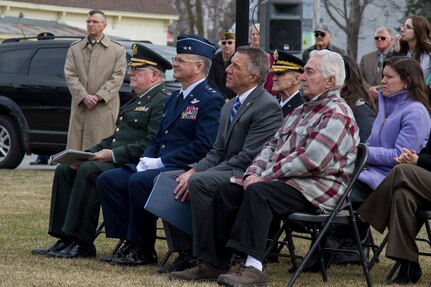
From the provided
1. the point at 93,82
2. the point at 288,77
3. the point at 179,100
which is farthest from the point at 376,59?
the point at 179,100

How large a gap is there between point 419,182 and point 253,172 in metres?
1.09

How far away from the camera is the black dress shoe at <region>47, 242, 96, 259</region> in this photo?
365 inches

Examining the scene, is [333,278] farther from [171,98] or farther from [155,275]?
[171,98]

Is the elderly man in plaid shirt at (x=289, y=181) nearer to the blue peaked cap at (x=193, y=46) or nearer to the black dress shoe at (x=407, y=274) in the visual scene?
the black dress shoe at (x=407, y=274)

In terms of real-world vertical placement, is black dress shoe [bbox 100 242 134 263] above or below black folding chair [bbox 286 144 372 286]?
below

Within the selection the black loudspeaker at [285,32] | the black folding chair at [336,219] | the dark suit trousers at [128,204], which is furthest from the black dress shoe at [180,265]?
the black loudspeaker at [285,32]

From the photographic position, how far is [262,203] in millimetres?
7613

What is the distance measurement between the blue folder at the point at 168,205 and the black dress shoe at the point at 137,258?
63cm

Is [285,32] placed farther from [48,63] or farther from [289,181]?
[48,63]

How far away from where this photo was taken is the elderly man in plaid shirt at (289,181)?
764 centimetres

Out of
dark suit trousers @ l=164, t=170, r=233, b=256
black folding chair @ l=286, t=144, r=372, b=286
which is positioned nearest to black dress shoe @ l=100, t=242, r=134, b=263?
dark suit trousers @ l=164, t=170, r=233, b=256

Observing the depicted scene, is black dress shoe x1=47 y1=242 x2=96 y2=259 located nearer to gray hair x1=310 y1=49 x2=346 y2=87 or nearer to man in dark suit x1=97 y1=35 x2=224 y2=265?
man in dark suit x1=97 y1=35 x2=224 y2=265

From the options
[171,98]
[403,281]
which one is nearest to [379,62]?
[171,98]

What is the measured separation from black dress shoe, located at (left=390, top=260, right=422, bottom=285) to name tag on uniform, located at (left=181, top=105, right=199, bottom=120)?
1.92 metres
